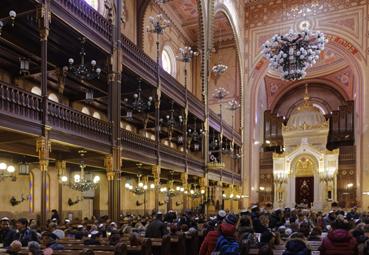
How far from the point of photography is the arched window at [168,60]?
2798cm

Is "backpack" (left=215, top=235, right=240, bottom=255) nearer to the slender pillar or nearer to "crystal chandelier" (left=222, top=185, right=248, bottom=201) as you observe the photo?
the slender pillar

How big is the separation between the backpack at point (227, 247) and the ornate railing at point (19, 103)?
6.27m

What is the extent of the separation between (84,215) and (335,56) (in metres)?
25.6

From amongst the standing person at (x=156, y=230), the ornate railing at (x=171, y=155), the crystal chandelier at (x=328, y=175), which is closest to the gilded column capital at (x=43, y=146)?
the standing person at (x=156, y=230)

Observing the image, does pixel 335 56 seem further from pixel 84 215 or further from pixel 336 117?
pixel 84 215

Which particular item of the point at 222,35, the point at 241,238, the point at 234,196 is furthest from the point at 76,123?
the point at 222,35

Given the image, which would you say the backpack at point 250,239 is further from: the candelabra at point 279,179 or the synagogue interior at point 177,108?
the candelabra at point 279,179

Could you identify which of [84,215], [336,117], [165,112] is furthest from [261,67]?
[84,215]

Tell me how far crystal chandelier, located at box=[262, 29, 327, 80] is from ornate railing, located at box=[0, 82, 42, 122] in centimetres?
1192

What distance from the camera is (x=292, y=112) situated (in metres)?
37.6

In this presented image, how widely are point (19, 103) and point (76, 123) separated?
231 cm

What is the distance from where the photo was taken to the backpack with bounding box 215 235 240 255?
15.5ft

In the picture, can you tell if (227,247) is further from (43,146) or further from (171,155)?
(171,155)

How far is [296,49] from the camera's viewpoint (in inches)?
699
